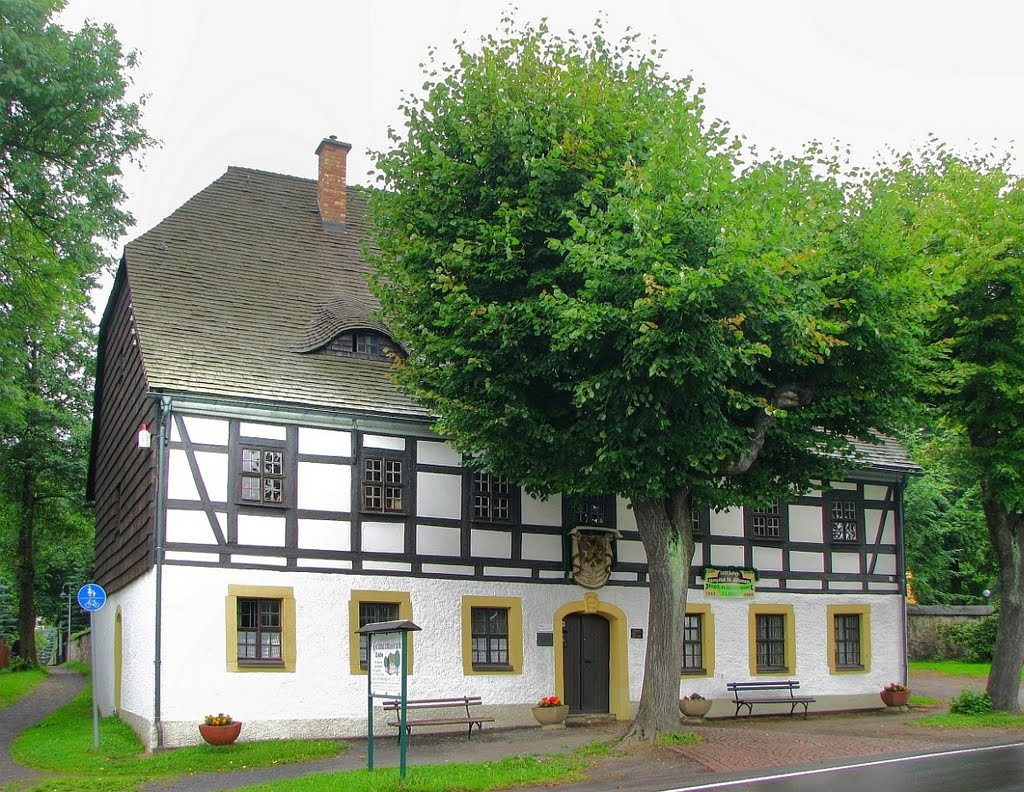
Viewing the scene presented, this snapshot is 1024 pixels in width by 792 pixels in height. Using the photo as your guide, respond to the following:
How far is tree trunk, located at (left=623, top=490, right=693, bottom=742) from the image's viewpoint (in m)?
18.0

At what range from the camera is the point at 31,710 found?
2745cm

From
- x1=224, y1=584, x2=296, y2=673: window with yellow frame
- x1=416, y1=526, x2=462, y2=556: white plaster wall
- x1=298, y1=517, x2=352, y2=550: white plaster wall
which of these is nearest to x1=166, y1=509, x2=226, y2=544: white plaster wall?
x1=224, y1=584, x2=296, y2=673: window with yellow frame

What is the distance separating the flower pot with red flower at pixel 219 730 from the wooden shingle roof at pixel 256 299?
214 inches

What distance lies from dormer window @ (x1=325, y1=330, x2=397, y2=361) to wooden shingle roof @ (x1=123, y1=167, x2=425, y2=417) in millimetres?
195

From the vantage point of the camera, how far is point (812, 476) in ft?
66.0

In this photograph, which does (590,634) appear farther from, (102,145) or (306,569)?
(102,145)

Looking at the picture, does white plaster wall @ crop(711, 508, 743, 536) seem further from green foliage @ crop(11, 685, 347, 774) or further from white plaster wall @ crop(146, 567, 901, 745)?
green foliage @ crop(11, 685, 347, 774)

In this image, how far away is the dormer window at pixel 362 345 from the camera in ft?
73.5

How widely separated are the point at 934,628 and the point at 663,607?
20446 millimetres

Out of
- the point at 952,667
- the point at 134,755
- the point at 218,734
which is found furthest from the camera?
the point at 952,667

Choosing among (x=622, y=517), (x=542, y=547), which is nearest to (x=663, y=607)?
(x=542, y=547)

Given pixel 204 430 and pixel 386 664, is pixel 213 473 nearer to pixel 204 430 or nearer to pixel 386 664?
pixel 204 430

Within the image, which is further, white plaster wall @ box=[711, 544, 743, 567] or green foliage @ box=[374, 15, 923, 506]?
white plaster wall @ box=[711, 544, 743, 567]

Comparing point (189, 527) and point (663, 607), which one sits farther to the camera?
point (189, 527)
